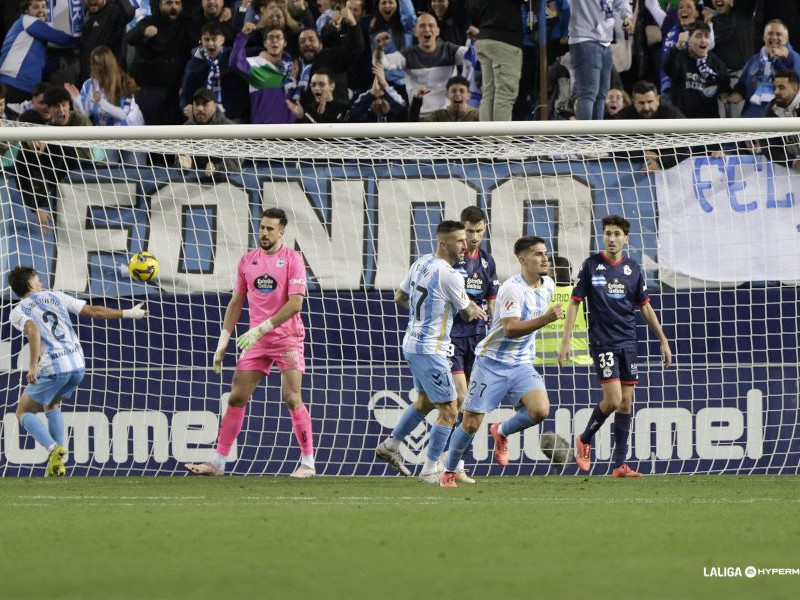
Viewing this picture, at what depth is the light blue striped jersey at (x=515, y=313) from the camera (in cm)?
1009

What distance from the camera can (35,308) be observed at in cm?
1193

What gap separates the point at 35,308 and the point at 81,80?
168 inches

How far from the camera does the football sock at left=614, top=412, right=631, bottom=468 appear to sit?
1152 cm

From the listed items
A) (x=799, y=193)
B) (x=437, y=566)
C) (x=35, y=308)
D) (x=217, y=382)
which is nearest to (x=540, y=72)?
(x=799, y=193)

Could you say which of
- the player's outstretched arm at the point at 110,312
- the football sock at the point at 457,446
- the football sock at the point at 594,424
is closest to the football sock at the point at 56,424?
the player's outstretched arm at the point at 110,312

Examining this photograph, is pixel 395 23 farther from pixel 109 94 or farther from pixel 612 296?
pixel 612 296

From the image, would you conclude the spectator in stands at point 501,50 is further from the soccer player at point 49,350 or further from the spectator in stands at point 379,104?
the soccer player at point 49,350

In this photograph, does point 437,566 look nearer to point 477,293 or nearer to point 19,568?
point 19,568

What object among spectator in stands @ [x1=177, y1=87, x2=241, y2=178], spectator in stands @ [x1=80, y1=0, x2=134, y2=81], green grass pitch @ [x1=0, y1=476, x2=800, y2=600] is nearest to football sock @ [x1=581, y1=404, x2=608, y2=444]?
green grass pitch @ [x1=0, y1=476, x2=800, y2=600]

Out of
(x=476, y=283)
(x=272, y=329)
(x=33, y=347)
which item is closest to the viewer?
(x=272, y=329)

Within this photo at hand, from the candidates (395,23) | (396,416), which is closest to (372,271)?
(396,416)

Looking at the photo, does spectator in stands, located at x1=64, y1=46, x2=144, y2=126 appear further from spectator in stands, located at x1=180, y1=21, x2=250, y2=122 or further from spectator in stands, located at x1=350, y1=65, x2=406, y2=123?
spectator in stands, located at x1=350, y1=65, x2=406, y2=123

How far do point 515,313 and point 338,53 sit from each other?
537 centimetres

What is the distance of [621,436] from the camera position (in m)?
11.6
